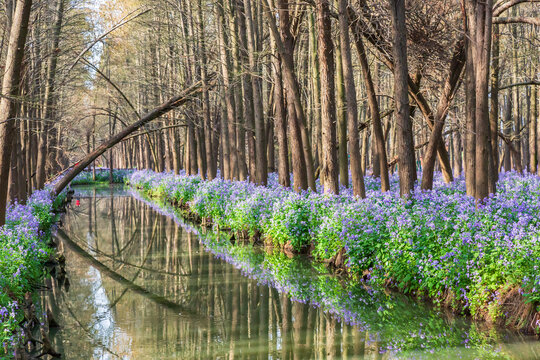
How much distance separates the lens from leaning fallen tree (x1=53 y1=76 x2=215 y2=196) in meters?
21.5

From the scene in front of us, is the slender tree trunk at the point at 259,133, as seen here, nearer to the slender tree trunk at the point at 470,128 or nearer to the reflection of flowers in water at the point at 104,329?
the slender tree trunk at the point at 470,128

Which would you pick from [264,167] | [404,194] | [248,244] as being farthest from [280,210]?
[264,167]

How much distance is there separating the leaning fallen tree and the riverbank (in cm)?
858

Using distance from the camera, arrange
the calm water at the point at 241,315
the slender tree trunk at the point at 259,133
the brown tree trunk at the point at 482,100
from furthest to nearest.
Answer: the slender tree trunk at the point at 259,133
the brown tree trunk at the point at 482,100
the calm water at the point at 241,315

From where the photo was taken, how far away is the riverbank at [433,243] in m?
7.13

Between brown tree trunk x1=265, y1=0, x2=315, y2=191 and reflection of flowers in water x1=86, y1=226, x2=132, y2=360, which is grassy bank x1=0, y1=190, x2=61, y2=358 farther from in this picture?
brown tree trunk x1=265, y1=0, x2=315, y2=191

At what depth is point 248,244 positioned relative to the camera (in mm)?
15867

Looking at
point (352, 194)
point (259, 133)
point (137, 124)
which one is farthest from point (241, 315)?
point (137, 124)

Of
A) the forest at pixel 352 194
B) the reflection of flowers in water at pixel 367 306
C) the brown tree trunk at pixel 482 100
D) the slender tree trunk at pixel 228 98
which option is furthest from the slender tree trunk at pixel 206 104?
the brown tree trunk at pixel 482 100

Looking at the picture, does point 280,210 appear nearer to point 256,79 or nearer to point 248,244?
point 248,244

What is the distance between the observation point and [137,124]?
22.6 m

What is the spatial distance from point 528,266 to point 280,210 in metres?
7.83

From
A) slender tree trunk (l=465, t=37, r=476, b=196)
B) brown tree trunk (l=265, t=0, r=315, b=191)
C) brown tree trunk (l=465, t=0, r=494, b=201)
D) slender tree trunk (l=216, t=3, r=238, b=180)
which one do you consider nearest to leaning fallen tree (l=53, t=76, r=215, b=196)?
slender tree trunk (l=216, t=3, r=238, b=180)

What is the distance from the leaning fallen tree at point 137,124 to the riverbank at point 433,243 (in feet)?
28.1
